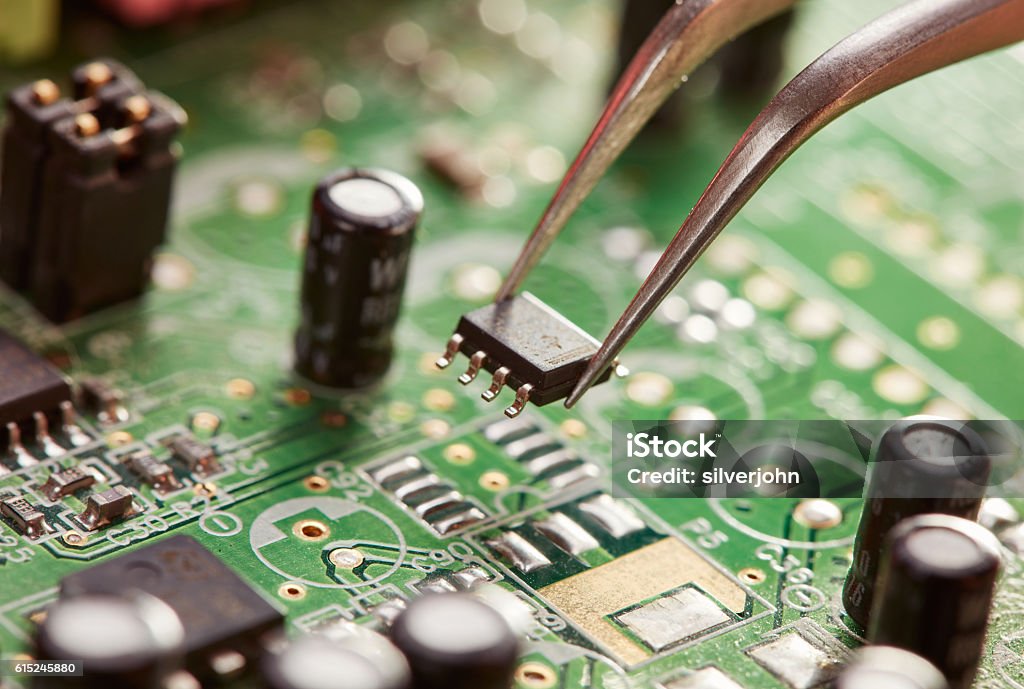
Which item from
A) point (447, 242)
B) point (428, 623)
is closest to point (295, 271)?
point (447, 242)

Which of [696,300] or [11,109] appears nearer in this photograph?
[11,109]

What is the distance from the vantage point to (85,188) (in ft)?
17.3

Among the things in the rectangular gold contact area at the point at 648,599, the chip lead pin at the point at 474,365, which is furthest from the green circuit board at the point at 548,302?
the chip lead pin at the point at 474,365

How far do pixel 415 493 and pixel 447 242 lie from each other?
1268mm

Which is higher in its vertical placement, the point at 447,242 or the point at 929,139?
the point at 929,139

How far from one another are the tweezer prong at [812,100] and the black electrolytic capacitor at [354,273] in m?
0.67

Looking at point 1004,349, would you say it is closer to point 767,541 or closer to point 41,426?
point 767,541

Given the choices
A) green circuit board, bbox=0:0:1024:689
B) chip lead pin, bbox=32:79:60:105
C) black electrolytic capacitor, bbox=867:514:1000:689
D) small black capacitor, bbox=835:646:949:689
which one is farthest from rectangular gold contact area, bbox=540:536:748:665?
chip lead pin, bbox=32:79:60:105

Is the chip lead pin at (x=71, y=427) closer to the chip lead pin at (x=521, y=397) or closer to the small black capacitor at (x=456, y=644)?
the chip lead pin at (x=521, y=397)

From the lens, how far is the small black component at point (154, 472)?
487cm

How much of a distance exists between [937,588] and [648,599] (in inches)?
34.3

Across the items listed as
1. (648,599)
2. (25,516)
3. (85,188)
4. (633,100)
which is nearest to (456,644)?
(648,599)

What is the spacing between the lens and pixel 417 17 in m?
7.12

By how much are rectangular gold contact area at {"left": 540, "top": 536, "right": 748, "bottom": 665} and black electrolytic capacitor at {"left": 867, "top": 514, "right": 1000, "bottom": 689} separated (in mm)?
560
